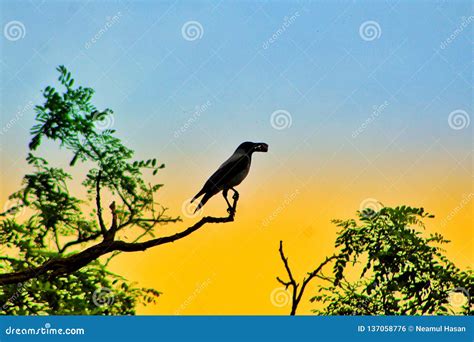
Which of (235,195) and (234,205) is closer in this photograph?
(234,205)

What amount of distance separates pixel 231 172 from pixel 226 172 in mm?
54

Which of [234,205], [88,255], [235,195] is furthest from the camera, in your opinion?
[235,195]

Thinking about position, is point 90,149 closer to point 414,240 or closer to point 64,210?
point 64,210

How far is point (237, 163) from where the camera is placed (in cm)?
561

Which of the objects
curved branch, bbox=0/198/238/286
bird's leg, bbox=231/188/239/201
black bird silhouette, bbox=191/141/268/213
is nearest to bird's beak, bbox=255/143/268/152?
black bird silhouette, bbox=191/141/268/213

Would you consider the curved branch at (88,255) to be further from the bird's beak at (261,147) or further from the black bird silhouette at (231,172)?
the bird's beak at (261,147)

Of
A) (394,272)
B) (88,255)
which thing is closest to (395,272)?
(394,272)

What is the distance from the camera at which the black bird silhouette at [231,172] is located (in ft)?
17.8

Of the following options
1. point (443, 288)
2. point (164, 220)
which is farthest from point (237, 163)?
point (443, 288)

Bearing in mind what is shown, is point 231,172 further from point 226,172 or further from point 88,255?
point 88,255

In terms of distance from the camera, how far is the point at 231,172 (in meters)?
5.55

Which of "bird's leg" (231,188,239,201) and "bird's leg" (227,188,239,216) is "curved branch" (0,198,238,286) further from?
"bird's leg" (231,188,239,201)

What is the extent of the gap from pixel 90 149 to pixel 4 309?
1.75 metres

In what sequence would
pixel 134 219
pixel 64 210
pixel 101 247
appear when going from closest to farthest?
1. pixel 101 247
2. pixel 134 219
3. pixel 64 210
